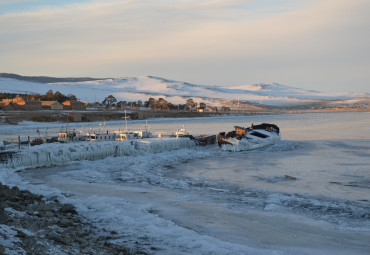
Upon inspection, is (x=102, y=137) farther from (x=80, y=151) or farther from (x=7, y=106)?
(x=7, y=106)

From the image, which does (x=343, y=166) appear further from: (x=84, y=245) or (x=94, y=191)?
(x=84, y=245)

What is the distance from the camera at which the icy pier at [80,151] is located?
27.3 meters

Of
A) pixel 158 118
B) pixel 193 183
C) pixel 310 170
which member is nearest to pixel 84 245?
pixel 193 183

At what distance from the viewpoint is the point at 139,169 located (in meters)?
27.0

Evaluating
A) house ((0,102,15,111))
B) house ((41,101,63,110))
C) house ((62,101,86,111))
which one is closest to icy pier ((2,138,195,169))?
house ((0,102,15,111))

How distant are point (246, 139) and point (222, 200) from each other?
999 inches

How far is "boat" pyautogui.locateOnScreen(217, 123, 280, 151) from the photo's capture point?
132 ft

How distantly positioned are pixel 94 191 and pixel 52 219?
6561 mm

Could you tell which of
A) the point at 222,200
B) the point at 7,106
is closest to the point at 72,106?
the point at 7,106

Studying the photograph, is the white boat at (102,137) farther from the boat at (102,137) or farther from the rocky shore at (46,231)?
the rocky shore at (46,231)

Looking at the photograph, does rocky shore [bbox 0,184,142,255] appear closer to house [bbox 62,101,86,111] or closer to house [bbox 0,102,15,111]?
house [bbox 0,102,15,111]

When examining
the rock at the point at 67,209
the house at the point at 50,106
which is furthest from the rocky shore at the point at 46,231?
the house at the point at 50,106

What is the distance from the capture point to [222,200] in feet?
57.1

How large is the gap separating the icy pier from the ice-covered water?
1180 mm
